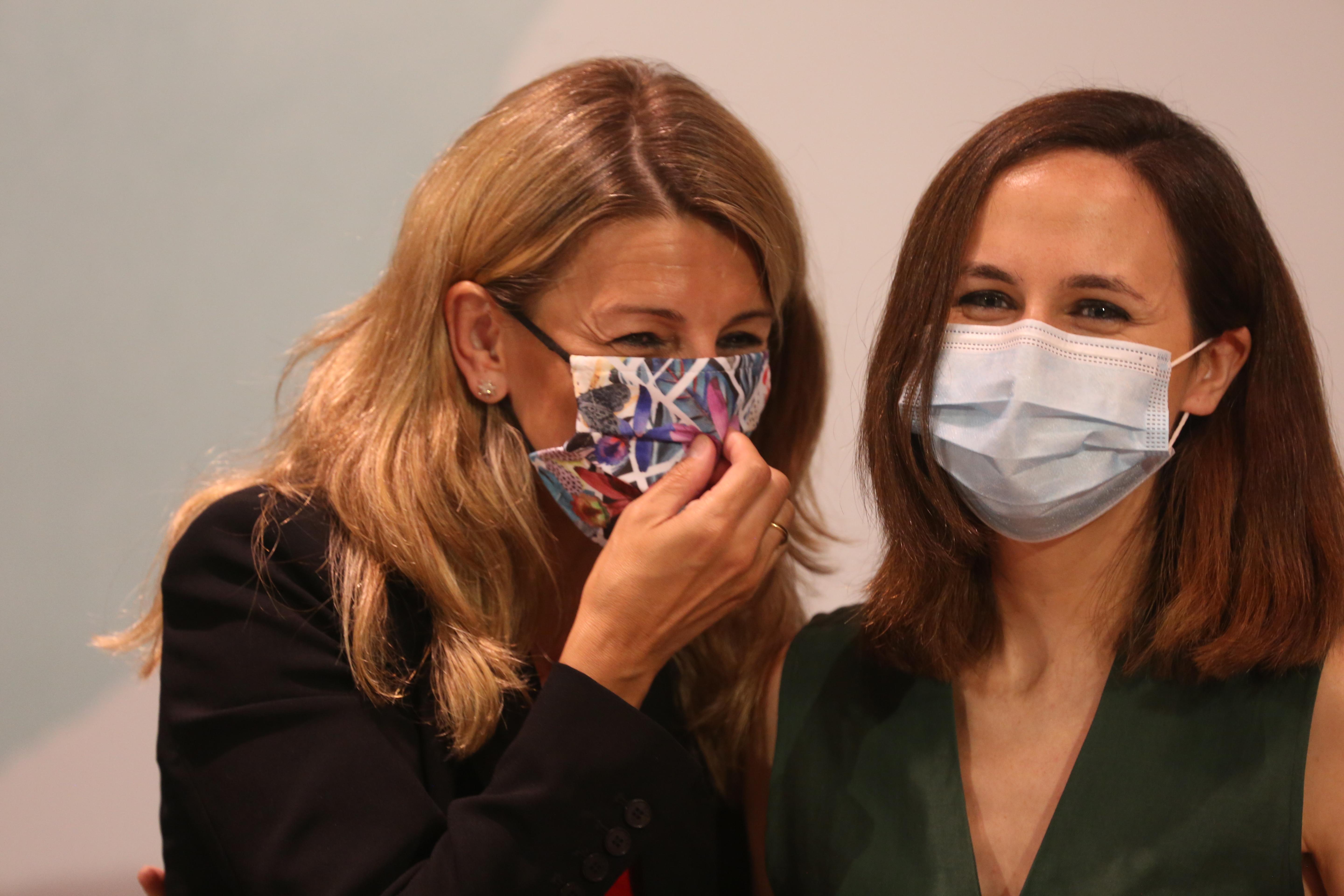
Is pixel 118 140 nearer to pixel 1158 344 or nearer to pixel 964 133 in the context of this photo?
pixel 964 133

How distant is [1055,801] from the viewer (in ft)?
5.23

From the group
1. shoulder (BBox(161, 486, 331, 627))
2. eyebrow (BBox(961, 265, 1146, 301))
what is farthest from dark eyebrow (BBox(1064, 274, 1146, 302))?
shoulder (BBox(161, 486, 331, 627))

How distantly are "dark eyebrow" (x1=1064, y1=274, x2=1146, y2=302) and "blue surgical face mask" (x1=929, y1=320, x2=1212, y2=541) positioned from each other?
2.6 inches

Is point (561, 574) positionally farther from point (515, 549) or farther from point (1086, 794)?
point (1086, 794)

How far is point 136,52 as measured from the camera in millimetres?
→ 2420

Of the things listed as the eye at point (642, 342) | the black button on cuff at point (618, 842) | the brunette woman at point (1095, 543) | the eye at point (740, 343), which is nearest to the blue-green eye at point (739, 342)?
the eye at point (740, 343)

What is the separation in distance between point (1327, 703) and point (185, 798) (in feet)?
5.00

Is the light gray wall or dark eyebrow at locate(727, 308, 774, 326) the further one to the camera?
the light gray wall

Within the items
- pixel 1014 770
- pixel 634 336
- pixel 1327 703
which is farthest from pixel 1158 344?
pixel 634 336

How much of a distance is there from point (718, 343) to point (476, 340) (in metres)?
0.40

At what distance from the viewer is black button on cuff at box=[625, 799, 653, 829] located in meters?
1.54

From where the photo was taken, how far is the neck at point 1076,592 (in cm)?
165

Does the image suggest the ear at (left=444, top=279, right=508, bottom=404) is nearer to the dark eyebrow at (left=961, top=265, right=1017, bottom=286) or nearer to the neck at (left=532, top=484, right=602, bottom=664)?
the neck at (left=532, top=484, right=602, bottom=664)

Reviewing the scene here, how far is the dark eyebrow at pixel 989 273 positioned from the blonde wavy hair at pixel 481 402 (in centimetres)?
38
